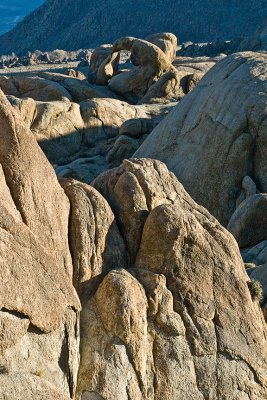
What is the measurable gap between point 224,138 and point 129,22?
150 metres

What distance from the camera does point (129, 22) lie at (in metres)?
184

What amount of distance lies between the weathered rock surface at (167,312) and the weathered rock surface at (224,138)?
16607 mm

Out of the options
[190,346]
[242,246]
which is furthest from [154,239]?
[242,246]

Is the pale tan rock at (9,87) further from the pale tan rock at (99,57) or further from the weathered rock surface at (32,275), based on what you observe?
the weathered rock surface at (32,275)

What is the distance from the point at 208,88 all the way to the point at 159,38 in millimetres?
33474

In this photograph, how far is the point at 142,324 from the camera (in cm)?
1855

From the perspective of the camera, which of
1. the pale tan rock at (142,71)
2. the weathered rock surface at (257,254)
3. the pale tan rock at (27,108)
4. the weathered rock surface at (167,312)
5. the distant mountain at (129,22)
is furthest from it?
the distant mountain at (129,22)

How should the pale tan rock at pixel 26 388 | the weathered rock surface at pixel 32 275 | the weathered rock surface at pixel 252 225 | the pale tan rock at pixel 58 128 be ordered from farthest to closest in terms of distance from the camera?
the pale tan rock at pixel 58 128
the weathered rock surface at pixel 252 225
the weathered rock surface at pixel 32 275
the pale tan rock at pixel 26 388

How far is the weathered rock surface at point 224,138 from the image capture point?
3812 cm

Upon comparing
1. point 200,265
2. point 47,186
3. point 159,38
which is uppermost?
point 47,186

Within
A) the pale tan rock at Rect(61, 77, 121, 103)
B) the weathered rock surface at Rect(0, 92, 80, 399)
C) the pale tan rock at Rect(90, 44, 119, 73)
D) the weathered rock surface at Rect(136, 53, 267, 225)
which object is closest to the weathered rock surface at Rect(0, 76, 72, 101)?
the pale tan rock at Rect(61, 77, 121, 103)

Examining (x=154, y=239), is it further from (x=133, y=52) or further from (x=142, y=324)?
(x=133, y=52)

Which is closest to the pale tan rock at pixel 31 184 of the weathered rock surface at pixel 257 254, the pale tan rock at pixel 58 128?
the weathered rock surface at pixel 257 254

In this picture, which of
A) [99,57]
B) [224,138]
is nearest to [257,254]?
[224,138]
